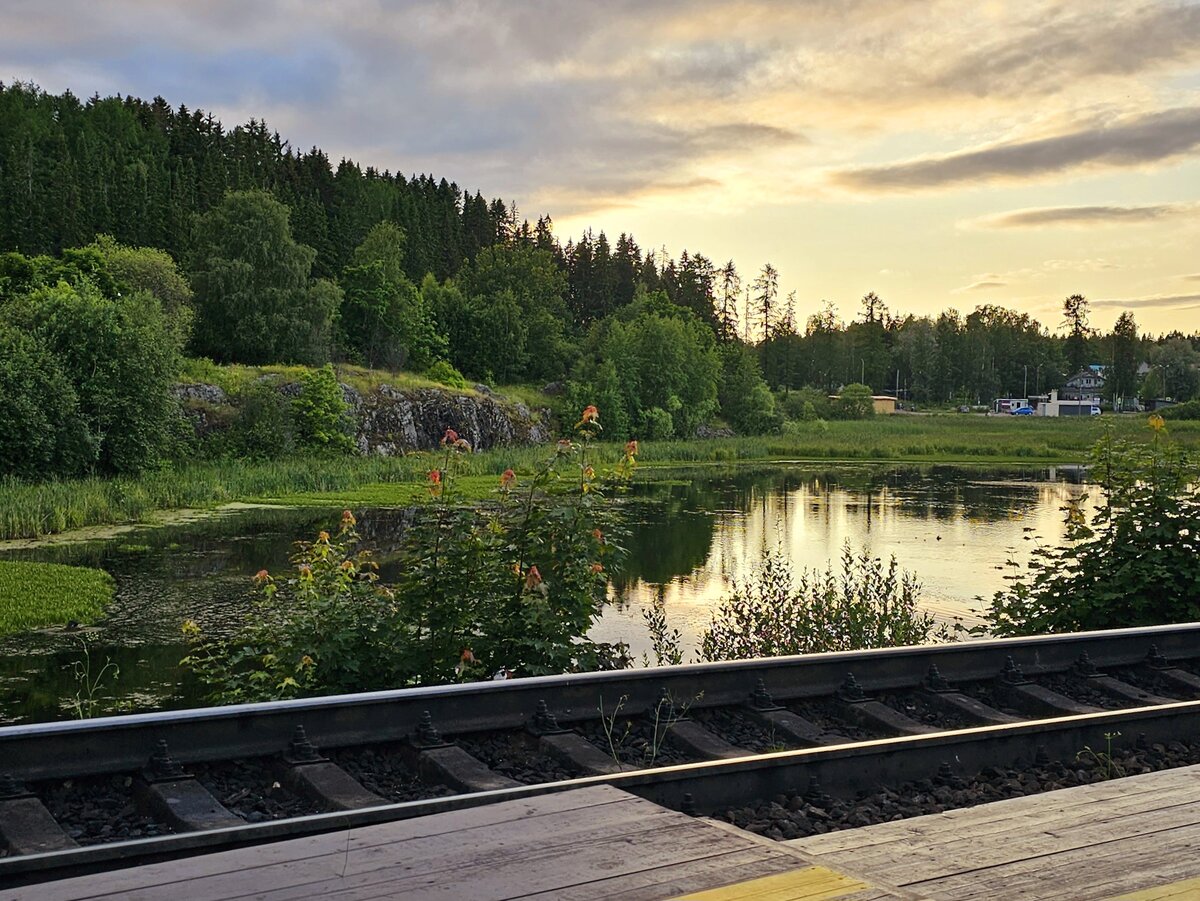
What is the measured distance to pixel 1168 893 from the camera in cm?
314

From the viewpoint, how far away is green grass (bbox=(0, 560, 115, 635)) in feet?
48.2

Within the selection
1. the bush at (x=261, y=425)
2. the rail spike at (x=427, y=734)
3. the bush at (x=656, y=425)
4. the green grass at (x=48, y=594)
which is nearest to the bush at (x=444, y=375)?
the bush at (x=656, y=425)

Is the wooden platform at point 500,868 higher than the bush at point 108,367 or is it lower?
lower

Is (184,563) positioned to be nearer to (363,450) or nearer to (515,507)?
(515,507)

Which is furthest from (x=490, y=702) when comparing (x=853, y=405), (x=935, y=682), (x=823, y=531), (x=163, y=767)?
(x=853, y=405)

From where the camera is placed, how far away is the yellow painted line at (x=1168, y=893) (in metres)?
3.10

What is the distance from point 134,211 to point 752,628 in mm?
66596

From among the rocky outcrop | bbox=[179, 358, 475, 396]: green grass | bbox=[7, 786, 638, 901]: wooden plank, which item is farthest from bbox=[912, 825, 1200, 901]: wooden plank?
the rocky outcrop

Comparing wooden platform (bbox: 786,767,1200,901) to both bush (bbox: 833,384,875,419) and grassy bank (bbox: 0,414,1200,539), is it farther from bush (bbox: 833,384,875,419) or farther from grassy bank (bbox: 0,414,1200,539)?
bush (bbox: 833,384,875,419)

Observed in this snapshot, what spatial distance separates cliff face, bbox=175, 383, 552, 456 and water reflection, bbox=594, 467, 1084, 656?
1547 cm

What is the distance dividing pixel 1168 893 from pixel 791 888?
4.02 ft

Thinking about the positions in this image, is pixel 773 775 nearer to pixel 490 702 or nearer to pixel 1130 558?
pixel 490 702

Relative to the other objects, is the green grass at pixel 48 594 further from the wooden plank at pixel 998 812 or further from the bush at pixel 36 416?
the wooden plank at pixel 998 812

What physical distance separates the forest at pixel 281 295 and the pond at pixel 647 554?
914 cm
